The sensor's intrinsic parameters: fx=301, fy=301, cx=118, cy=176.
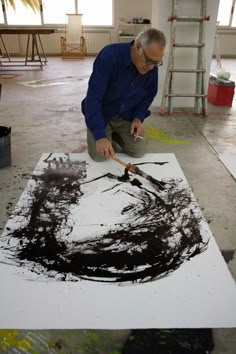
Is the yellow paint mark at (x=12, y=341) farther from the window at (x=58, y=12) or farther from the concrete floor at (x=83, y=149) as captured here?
the window at (x=58, y=12)

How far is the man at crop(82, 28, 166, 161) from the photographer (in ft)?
5.27

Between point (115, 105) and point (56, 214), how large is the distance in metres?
0.92

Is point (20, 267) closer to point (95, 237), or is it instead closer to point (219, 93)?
point (95, 237)

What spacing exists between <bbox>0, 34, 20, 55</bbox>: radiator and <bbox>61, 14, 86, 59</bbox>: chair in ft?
4.22

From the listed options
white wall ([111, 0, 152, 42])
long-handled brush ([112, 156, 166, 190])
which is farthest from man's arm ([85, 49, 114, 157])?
white wall ([111, 0, 152, 42])

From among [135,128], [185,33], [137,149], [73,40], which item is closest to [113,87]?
[135,128]

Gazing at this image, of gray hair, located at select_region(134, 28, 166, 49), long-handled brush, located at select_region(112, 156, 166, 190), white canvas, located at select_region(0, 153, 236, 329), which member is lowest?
white canvas, located at select_region(0, 153, 236, 329)

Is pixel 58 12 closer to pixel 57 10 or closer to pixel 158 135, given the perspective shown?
pixel 57 10

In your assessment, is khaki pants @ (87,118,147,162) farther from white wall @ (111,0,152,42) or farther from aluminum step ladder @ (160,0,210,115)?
white wall @ (111,0,152,42)

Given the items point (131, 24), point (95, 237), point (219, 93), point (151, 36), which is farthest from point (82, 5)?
point (95, 237)

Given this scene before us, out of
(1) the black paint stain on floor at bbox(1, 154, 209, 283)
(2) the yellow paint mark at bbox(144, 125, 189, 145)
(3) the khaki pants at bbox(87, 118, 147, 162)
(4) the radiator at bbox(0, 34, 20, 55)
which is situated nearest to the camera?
(1) the black paint stain on floor at bbox(1, 154, 209, 283)

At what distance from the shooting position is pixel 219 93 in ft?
12.1

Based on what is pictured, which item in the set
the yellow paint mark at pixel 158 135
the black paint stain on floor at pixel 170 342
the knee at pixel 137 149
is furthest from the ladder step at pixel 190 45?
the black paint stain on floor at pixel 170 342

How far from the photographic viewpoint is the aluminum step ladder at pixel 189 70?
3.12 meters
